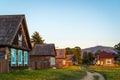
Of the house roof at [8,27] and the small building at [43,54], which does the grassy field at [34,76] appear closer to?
the house roof at [8,27]

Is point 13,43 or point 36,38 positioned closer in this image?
point 13,43

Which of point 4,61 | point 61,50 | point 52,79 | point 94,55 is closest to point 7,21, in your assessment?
point 4,61

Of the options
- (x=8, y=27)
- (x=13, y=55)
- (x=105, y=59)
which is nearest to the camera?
(x=8, y=27)

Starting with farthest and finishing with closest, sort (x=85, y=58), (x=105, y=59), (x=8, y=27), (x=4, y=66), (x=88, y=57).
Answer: (x=85, y=58), (x=88, y=57), (x=105, y=59), (x=8, y=27), (x=4, y=66)

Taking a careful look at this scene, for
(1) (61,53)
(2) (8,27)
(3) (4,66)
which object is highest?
(2) (8,27)

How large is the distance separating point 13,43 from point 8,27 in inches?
88.5

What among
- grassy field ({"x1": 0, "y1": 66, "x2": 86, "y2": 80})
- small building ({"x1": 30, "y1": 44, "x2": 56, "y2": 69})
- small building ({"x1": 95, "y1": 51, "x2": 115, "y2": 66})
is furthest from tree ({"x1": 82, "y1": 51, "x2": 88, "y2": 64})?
grassy field ({"x1": 0, "y1": 66, "x2": 86, "y2": 80})

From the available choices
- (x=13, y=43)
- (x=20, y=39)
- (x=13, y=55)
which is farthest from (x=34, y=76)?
(x=20, y=39)

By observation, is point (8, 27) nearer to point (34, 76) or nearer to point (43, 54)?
point (34, 76)

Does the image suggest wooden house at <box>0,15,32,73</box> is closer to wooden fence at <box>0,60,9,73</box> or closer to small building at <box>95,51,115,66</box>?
wooden fence at <box>0,60,9,73</box>

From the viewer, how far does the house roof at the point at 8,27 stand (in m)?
33.2

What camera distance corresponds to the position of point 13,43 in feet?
118

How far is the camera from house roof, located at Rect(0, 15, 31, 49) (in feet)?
109

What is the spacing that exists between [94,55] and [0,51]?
9239 centimetres
